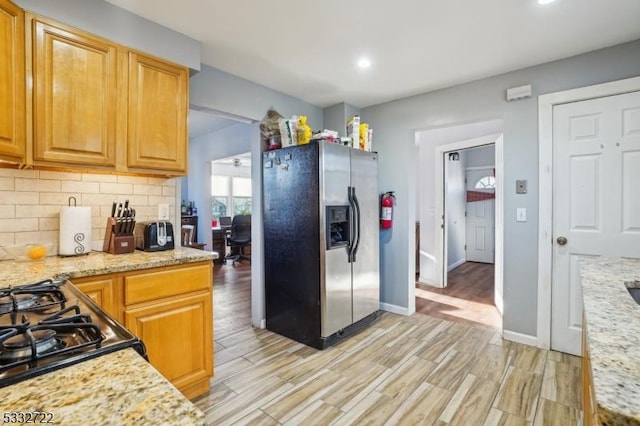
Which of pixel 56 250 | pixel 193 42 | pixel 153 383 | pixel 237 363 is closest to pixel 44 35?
pixel 193 42

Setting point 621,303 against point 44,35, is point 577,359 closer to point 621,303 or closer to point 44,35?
point 621,303

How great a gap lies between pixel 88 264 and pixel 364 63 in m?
2.38

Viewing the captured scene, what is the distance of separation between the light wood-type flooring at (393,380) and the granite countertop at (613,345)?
3.35 ft

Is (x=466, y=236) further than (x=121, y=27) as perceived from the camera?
Yes

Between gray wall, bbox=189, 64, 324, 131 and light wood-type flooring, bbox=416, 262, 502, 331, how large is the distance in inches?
109

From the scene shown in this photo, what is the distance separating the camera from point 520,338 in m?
2.75

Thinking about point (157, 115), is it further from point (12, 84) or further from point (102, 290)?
point (102, 290)

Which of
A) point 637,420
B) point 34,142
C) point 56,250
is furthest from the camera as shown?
point 56,250

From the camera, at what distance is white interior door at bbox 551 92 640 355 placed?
230 cm

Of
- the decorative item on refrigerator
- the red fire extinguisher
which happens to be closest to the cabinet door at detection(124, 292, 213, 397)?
the decorative item on refrigerator

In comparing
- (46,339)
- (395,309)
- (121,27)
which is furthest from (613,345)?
(395,309)

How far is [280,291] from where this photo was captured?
2941mm

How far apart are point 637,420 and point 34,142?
2.35 metres

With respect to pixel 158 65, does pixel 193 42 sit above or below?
above
